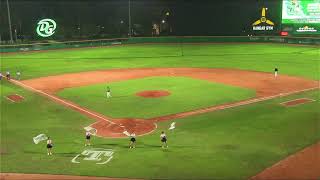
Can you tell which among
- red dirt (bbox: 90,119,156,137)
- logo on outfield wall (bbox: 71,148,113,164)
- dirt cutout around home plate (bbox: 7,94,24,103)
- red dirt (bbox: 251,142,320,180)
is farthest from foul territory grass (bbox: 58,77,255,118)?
red dirt (bbox: 251,142,320,180)

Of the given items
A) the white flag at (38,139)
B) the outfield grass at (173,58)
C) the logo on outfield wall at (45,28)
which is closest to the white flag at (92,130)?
the white flag at (38,139)

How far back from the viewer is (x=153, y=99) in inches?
1201

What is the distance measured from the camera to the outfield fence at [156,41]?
66688mm

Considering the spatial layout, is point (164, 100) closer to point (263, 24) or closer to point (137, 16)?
point (263, 24)

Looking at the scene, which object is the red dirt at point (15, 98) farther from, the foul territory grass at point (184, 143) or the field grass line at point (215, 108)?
the field grass line at point (215, 108)

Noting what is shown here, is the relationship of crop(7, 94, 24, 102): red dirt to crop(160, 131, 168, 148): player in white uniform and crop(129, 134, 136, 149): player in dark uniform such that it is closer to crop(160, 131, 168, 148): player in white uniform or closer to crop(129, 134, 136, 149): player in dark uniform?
crop(129, 134, 136, 149): player in dark uniform

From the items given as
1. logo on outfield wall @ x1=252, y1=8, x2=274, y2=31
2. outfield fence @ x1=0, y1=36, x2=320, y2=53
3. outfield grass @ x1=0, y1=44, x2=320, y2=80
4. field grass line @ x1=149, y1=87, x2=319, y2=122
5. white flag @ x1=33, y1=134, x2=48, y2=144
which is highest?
logo on outfield wall @ x1=252, y1=8, x2=274, y2=31

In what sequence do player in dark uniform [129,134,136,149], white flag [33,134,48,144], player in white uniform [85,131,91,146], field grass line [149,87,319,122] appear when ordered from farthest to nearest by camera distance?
field grass line [149,87,319,122] < player in white uniform [85,131,91,146] < player in dark uniform [129,134,136,149] < white flag [33,134,48,144]

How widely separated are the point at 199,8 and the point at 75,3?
84.3ft

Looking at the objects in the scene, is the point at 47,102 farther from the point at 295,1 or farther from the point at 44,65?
the point at 295,1

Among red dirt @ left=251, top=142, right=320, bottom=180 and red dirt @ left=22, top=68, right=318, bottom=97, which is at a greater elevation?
red dirt @ left=22, top=68, right=318, bottom=97

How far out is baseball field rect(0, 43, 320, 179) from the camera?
17500 millimetres

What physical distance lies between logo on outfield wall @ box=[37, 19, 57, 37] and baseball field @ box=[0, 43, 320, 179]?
2002 cm

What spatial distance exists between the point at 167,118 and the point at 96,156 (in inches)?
292
